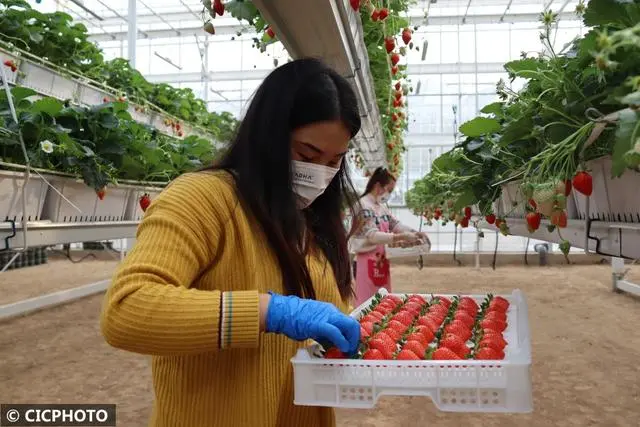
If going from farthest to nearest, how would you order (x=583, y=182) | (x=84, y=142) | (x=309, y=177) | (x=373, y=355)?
(x=84, y=142) < (x=583, y=182) < (x=309, y=177) < (x=373, y=355)

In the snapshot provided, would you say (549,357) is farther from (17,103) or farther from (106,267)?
(106,267)

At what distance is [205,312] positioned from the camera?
32.2 inches

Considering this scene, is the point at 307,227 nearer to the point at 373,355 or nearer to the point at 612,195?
the point at 373,355

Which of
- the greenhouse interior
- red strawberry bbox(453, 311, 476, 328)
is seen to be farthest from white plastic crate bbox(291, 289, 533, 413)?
red strawberry bbox(453, 311, 476, 328)

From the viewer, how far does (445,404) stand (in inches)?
33.4

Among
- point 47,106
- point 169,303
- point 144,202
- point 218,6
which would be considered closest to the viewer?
point 169,303

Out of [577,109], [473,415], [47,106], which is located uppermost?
[47,106]

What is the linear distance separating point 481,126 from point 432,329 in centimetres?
96

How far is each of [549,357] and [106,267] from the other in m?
7.66

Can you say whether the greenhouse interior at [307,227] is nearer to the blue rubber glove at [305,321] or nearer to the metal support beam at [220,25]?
the blue rubber glove at [305,321]

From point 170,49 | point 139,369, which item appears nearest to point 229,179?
point 139,369

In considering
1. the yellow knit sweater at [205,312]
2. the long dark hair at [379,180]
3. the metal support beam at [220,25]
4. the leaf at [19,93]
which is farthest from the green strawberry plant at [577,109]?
the metal support beam at [220,25]

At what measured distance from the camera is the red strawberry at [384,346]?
101 cm

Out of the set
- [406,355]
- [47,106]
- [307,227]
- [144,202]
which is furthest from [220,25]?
[406,355]
